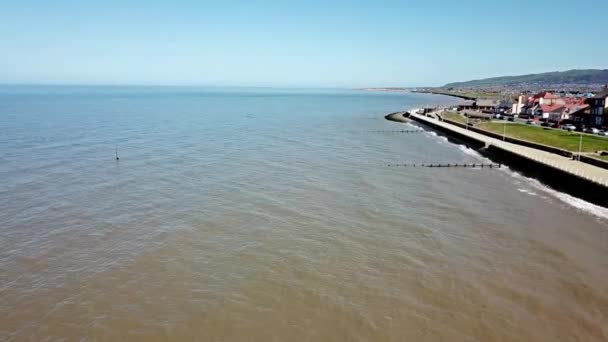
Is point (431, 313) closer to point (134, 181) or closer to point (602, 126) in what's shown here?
point (134, 181)

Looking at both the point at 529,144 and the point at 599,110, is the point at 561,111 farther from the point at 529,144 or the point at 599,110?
the point at 529,144

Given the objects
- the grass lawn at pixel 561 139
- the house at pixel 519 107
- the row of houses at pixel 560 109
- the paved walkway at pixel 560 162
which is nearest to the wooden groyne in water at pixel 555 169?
the paved walkway at pixel 560 162

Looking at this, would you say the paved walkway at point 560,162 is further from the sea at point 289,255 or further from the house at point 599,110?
the house at point 599,110

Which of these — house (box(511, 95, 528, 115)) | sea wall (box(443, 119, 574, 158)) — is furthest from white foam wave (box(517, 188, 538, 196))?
house (box(511, 95, 528, 115))

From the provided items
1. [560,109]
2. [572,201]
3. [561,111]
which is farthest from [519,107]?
[572,201]

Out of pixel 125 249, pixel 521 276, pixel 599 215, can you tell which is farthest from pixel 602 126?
pixel 125 249

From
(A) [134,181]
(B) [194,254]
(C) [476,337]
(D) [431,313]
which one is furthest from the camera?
(A) [134,181]
